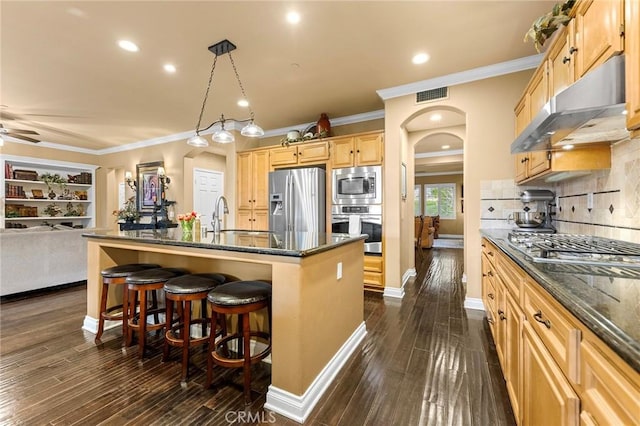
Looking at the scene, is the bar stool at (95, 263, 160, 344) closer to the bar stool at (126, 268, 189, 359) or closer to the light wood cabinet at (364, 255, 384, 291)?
the bar stool at (126, 268, 189, 359)

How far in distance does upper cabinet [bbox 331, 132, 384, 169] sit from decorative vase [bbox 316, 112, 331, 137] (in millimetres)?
288

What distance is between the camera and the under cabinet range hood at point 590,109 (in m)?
1.16

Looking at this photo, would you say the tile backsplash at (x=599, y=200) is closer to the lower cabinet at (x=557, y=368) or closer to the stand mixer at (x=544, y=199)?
the stand mixer at (x=544, y=199)

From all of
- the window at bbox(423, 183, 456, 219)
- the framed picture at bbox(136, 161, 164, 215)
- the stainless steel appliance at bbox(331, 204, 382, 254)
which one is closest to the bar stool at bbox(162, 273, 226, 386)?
the stainless steel appliance at bbox(331, 204, 382, 254)

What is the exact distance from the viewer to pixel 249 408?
161cm

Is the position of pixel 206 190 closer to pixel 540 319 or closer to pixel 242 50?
pixel 242 50

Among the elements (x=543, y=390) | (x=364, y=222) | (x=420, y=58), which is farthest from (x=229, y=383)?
(x=420, y=58)

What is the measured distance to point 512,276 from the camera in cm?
149

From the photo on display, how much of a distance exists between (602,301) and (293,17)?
260cm

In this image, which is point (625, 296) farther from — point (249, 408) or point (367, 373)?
point (249, 408)

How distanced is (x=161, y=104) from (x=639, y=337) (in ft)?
16.6

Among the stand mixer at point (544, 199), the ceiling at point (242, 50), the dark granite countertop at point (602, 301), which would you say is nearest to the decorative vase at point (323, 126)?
the ceiling at point (242, 50)

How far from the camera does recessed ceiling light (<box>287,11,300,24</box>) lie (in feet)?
7.23

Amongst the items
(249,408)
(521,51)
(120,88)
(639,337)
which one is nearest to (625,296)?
(639,337)
